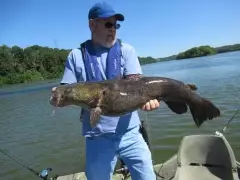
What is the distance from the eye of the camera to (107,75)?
13.4ft

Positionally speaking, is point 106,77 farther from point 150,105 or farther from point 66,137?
point 66,137

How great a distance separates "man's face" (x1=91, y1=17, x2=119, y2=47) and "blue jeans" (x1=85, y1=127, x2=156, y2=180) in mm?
1145

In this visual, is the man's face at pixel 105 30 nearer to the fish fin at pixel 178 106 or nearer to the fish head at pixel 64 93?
the fish head at pixel 64 93

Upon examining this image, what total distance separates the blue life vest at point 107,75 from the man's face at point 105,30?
0.11 m

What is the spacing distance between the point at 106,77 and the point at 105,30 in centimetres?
57

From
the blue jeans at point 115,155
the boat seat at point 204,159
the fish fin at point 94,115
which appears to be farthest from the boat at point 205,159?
the fish fin at point 94,115

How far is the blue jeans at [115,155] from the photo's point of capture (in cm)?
405

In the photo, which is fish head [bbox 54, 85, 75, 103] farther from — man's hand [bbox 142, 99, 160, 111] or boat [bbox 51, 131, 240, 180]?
boat [bbox 51, 131, 240, 180]

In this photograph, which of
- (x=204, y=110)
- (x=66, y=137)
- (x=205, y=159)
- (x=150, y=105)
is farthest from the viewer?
(x=66, y=137)

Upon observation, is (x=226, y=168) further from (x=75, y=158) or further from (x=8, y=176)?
(x=8, y=176)

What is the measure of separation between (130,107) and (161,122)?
10391 mm

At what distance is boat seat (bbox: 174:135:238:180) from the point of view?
536 cm

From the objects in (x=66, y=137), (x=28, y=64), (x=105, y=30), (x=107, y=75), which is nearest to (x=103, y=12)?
(x=105, y=30)

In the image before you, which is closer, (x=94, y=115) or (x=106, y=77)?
(x=94, y=115)
